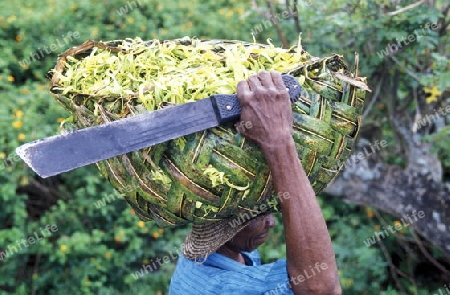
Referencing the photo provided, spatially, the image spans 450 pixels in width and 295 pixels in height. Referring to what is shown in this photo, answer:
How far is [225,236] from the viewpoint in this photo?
70.9 inches

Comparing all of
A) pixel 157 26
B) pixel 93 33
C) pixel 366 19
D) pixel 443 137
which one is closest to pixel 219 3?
pixel 157 26

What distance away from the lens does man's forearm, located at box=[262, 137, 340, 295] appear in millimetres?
1470

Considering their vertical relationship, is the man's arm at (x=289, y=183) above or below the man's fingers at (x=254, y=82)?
below

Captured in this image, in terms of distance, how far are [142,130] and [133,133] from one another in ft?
0.07

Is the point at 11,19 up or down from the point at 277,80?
down

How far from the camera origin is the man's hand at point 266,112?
1.47 meters

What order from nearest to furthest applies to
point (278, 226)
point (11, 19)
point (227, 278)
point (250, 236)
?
point (227, 278) → point (250, 236) → point (278, 226) → point (11, 19)

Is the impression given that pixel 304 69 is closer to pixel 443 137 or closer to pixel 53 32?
pixel 443 137

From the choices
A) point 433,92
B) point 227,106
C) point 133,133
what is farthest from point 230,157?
point 433,92

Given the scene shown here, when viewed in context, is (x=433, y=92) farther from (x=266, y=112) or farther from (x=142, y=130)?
(x=142, y=130)

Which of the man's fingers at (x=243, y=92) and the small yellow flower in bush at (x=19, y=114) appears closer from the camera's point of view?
the man's fingers at (x=243, y=92)

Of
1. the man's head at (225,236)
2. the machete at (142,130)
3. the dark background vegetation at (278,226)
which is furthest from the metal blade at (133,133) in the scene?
the dark background vegetation at (278,226)

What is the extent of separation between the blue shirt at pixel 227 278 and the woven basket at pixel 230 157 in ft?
0.72

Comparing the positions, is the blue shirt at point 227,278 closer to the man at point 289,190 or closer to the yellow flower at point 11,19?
the man at point 289,190
